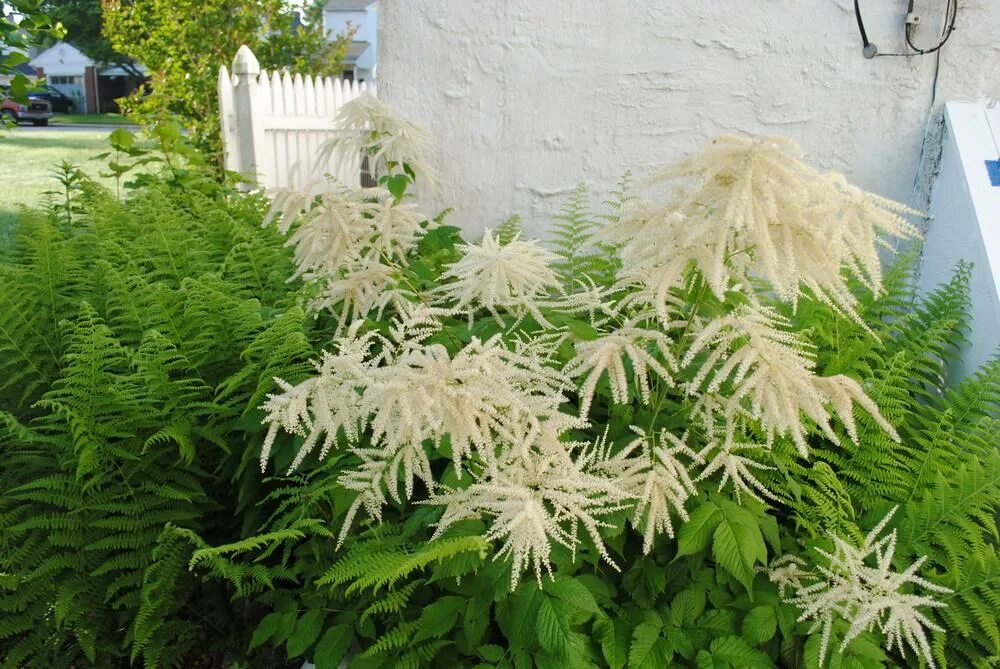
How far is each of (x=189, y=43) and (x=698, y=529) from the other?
10.9 metres

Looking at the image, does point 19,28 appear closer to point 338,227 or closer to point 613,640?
point 338,227

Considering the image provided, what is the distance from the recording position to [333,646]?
2.51m

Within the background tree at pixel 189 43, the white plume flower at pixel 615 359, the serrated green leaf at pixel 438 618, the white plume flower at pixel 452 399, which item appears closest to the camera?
the white plume flower at pixel 452 399

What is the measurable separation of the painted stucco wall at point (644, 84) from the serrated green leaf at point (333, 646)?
3.23m

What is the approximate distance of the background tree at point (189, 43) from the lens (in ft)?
34.1

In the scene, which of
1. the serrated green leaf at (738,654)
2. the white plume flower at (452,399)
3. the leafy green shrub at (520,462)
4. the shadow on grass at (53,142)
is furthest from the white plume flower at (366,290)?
the shadow on grass at (53,142)

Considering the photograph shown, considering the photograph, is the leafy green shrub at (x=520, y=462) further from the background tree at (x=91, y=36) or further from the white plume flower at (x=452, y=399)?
the background tree at (x=91, y=36)

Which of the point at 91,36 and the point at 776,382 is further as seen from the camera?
the point at 91,36

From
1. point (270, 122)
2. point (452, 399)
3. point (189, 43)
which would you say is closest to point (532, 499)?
point (452, 399)

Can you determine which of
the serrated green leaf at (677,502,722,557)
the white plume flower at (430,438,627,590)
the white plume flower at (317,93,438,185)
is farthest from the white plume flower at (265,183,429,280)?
the white plume flower at (317,93,438,185)

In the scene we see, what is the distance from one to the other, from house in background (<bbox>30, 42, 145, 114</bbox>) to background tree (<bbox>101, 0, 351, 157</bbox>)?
5107cm

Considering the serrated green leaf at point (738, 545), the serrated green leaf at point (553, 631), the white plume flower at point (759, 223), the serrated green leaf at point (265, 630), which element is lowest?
the serrated green leaf at point (265, 630)

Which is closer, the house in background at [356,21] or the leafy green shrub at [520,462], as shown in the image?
the leafy green shrub at [520,462]

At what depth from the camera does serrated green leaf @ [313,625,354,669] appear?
2463 mm
